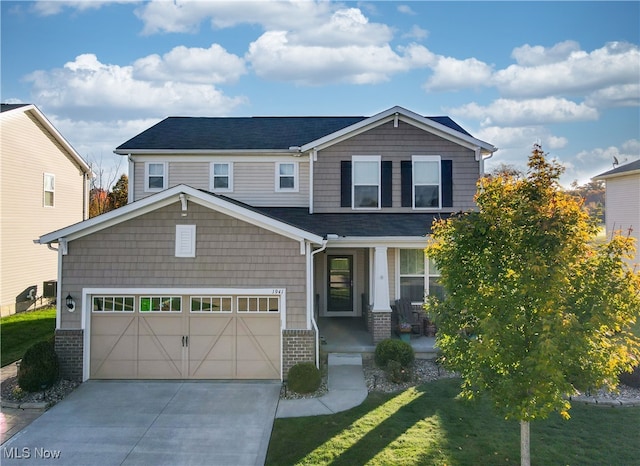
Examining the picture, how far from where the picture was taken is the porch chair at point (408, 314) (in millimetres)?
13508

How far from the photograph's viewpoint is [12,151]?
61.0ft

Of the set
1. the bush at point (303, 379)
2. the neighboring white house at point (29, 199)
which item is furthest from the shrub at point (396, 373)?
the neighboring white house at point (29, 199)

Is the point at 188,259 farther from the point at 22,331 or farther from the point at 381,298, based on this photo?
the point at 22,331

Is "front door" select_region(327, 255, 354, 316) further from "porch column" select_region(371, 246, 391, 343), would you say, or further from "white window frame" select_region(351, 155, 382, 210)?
"porch column" select_region(371, 246, 391, 343)

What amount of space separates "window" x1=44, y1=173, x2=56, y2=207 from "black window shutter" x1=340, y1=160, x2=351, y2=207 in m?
14.3

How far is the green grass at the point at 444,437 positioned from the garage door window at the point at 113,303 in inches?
196

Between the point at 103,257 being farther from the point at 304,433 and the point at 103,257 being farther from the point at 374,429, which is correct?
the point at 374,429

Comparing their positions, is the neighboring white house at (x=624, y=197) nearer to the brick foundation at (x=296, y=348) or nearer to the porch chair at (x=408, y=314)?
the porch chair at (x=408, y=314)

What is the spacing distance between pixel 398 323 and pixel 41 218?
1676cm

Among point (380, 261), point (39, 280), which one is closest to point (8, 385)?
point (380, 261)

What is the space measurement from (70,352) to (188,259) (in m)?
3.58

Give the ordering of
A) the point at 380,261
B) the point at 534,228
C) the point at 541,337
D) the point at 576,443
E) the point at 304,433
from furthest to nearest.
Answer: the point at 380,261 → the point at 304,433 → the point at 576,443 → the point at 534,228 → the point at 541,337

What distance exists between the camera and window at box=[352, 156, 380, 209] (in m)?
15.5

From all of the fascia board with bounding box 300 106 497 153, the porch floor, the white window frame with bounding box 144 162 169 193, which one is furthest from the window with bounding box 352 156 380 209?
the white window frame with bounding box 144 162 169 193
